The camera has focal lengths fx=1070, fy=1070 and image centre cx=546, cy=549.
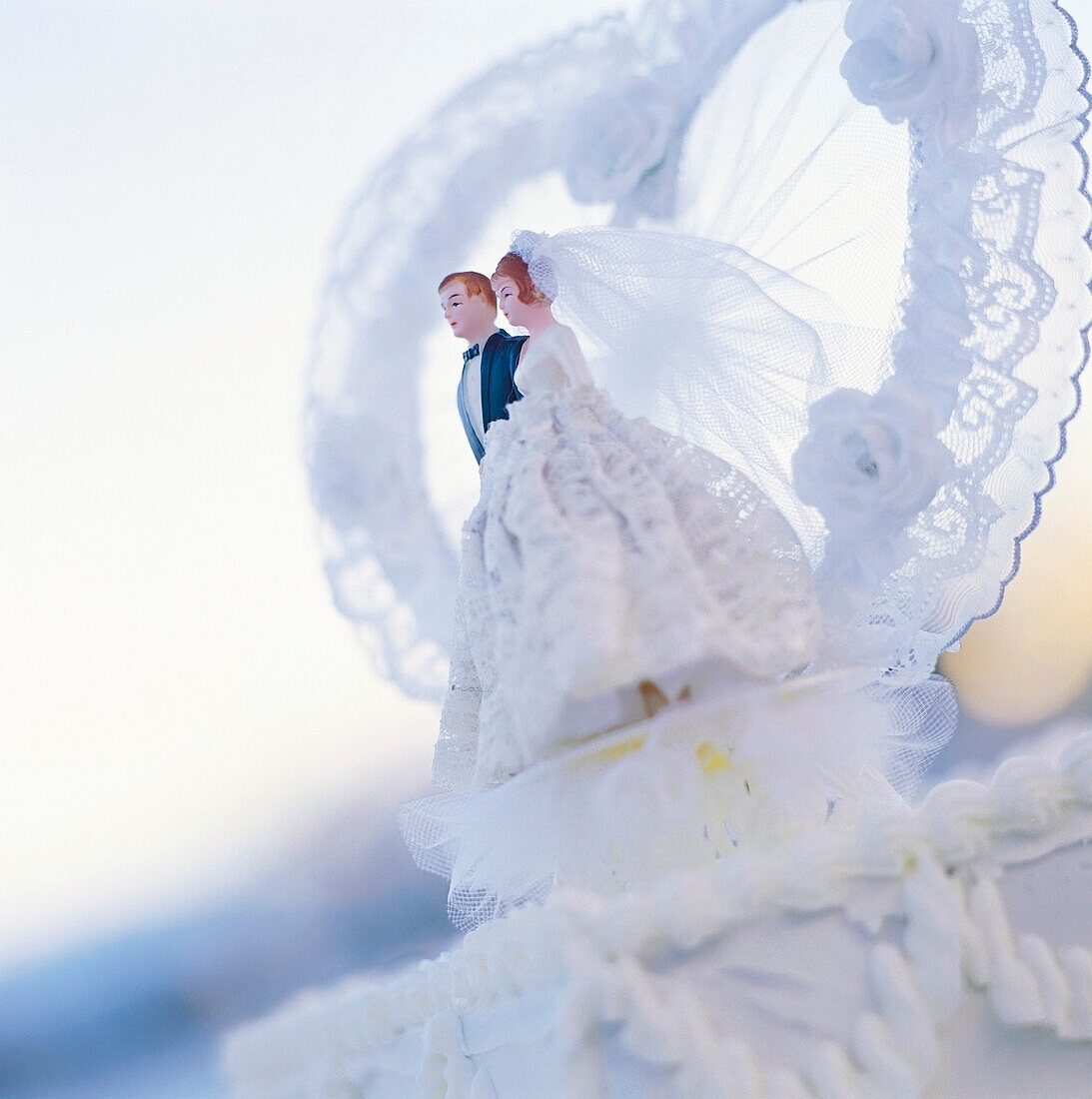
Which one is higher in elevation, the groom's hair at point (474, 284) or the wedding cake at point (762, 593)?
the groom's hair at point (474, 284)

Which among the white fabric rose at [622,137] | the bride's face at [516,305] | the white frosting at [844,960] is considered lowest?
the white frosting at [844,960]

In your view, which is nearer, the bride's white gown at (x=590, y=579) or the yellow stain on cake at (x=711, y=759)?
the bride's white gown at (x=590, y=579)

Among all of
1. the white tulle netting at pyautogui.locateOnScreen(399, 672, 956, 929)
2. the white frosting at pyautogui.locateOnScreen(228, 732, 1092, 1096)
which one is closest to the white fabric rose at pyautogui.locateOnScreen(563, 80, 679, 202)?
the white tulle netting at pyautogui.locateOnScreen(399, 672, 956, 929)

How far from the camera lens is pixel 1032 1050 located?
46.4 inches

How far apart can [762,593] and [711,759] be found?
0.90 feet

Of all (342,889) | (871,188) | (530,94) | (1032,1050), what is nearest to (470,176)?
(530,94)

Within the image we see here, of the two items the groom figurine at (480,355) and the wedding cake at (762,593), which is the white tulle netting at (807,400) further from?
the groom figurine at (480,355)

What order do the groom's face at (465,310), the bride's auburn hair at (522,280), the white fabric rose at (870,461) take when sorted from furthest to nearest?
the groom's face at (465,310), the bride's auburn hair at (522,280), the white fabric rose at (870,461)

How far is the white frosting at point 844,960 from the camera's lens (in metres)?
1.18

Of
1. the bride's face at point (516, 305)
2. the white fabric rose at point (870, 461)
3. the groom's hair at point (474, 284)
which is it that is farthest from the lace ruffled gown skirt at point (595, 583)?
the groom's hair at point (474, 284)

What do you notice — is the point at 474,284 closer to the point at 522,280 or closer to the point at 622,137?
the point at 522,280

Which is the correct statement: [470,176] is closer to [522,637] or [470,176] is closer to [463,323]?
[463,323]

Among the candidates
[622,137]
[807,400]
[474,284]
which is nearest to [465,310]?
[474,284]

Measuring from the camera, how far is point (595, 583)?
1.53 m
